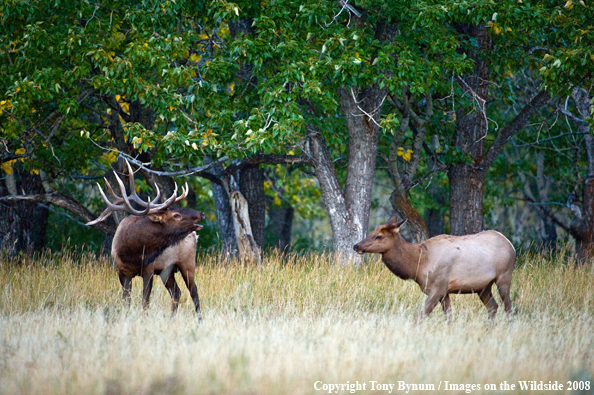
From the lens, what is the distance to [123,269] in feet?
25.1

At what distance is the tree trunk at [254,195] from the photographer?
12961mm

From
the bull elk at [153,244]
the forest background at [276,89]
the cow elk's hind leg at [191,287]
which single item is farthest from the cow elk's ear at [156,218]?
the forest background at [276,89]

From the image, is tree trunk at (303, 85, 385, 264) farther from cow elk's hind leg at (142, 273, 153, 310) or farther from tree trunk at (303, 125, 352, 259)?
cow elk's hind leg at (142, 273, 153, 310)

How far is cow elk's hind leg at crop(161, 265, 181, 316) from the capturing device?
791cm

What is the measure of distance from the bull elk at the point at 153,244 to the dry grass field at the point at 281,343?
1.54 feet

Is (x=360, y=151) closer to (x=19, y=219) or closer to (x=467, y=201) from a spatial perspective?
(x=467, y=201)

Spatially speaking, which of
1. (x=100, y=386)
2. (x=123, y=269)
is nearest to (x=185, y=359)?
(x=100, y=386)

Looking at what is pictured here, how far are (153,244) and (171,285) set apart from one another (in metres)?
0.78

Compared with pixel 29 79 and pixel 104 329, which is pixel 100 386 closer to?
pixel 104 329

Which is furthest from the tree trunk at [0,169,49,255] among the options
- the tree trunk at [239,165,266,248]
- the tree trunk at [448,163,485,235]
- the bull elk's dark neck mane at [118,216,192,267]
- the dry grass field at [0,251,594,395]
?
the tree trunk at [448,163,485,235]

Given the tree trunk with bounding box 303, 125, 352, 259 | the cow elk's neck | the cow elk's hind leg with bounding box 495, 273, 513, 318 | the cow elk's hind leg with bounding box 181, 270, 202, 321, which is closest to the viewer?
the cow elk's neck

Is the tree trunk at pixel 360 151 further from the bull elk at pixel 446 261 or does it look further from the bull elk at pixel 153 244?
the bull elk at pixel 153 244

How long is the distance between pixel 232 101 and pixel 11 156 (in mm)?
4064

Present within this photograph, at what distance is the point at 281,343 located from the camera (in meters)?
5.68
